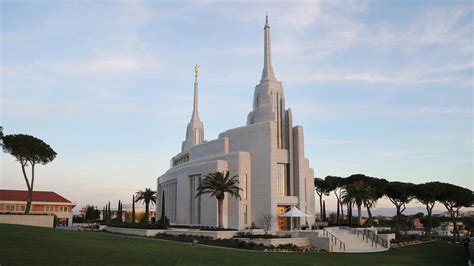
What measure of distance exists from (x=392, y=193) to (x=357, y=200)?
1683 cm

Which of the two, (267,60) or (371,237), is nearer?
(371,237)

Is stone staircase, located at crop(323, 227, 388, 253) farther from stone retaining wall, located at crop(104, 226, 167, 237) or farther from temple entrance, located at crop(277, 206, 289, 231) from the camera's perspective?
stone retaining wall, located at crop(104, 226, 167, 237)

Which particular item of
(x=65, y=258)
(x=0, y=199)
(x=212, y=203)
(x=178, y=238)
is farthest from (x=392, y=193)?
(x=0, y=199)

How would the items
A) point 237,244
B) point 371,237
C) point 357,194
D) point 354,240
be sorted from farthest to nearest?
point 357,194
point 371,237
point 354,240
point 237,244

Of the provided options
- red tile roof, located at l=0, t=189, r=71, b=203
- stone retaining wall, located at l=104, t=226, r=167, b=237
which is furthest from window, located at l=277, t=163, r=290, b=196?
red tile roof, located at l=0, t=189, r=71, b=203

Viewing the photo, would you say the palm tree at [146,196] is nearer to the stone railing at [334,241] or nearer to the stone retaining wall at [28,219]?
the stone retaining wall at [28,219]

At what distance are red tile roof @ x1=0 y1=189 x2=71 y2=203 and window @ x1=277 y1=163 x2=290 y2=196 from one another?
53099mm

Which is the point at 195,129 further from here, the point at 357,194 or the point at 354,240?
the point at 354,240

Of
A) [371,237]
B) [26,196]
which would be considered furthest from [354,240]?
[26,196]

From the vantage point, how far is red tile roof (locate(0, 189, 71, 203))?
80.7 metres

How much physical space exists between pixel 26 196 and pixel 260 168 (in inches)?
2133

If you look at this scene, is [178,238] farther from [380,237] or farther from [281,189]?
[380,237]

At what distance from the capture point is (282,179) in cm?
5306

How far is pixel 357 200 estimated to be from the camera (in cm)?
Result: 5644
